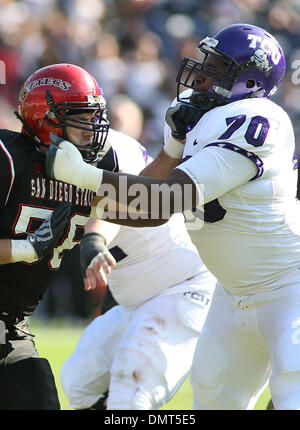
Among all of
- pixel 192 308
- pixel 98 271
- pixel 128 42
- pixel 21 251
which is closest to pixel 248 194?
pixel 98 271

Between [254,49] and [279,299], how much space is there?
1042mm

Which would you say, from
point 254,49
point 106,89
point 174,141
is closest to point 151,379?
point 174,141

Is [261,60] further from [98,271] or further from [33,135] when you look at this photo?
[98,271]

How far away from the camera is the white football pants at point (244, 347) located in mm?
2967

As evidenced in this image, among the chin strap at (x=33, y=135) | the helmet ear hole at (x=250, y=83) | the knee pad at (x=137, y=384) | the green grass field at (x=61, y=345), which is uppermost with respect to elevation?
the helmet ear hole at (x=250, y=83)

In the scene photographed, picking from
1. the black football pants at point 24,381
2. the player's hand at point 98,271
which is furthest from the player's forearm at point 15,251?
the black football pants at point 24,381

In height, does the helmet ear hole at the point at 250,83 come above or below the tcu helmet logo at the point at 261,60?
below

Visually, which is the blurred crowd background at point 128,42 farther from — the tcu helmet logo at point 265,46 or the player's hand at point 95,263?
the tcu helmet logo at point 265,46

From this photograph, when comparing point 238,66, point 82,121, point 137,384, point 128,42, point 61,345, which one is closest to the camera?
point 82,121

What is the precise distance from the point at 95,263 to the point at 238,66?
1.00 meters

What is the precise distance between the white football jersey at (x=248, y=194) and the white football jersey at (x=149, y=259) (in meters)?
0.73

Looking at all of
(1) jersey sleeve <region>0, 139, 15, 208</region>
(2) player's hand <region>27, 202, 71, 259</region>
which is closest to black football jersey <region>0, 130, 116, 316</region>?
(1) jersey sleeve <region>0, 139, 15, 208</region>

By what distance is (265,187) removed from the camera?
3.00 m

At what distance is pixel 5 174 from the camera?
115 inches
